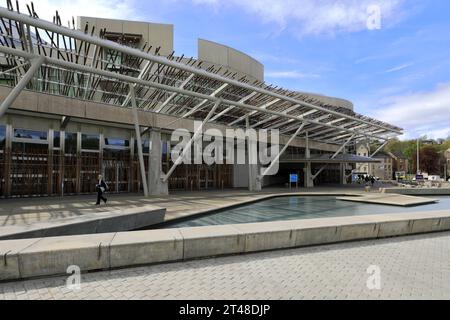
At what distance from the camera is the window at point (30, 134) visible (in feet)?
61.5

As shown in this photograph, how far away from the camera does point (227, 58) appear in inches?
1303

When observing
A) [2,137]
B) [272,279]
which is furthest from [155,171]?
[272,279]

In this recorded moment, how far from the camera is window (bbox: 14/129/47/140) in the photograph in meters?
18.7

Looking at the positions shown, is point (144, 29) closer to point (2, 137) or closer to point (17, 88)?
point (2, 137)

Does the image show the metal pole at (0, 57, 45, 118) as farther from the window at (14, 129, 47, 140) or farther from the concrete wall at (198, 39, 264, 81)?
the concrete wall at (198, 39, 264, 81)

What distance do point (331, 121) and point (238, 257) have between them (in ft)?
99.3

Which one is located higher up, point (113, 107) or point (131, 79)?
point (131, 79)

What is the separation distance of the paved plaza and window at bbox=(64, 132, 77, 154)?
18133 mm

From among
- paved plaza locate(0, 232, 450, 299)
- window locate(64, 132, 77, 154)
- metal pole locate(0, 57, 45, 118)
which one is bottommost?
paved plaza locate(0, 232, 450, 299)

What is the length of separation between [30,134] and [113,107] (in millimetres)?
5454

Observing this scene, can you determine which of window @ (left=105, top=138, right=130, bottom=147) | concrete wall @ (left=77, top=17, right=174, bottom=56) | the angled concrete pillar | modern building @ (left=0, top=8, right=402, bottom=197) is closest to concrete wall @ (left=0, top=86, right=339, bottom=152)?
modern building @ (left=0, top=8, right=402, bottom=197)
